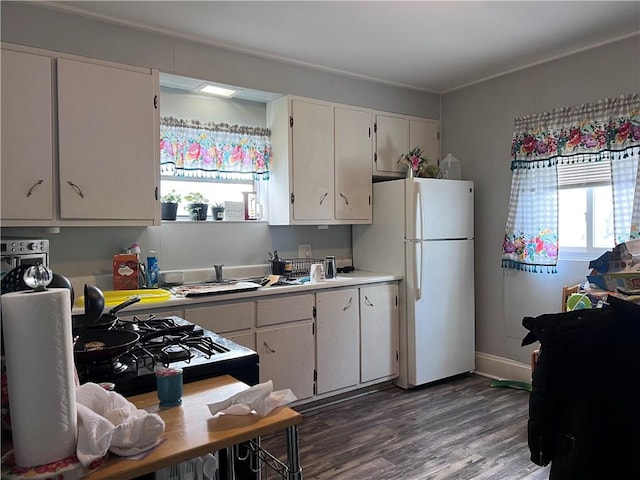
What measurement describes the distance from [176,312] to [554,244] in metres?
2.68

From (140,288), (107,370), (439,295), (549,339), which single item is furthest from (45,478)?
(439,295)

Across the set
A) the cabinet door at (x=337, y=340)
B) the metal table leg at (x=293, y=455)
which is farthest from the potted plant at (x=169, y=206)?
the metal table leg at (x=293, y=455)

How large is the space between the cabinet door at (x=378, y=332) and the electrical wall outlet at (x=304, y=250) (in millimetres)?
619

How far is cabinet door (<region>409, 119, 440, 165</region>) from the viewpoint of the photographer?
13.6 ft

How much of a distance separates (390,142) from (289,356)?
2016mm

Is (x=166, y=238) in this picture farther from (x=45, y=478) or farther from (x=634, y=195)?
(x=634, y=195)

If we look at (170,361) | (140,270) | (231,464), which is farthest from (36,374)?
(140,270)

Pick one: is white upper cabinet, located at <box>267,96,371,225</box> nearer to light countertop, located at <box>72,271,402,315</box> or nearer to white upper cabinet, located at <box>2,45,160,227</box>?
light countertop, located at <box>72,271,402,315</box>

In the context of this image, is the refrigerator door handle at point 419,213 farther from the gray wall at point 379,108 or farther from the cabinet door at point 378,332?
the gray wall at point 379,108

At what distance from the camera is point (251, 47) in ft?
10.5

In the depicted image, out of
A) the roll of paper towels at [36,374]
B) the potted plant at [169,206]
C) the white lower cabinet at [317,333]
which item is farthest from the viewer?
the potted plant at [169,206]

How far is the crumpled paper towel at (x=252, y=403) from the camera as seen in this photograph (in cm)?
119

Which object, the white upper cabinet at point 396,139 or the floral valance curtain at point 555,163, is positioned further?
the white upper cabinet at point 396,139

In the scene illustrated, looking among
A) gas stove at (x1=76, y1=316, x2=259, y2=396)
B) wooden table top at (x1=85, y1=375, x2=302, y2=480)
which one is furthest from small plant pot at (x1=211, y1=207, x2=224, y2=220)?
wooden table top at (x1=85, y1=375, x2=302, y2=480)
